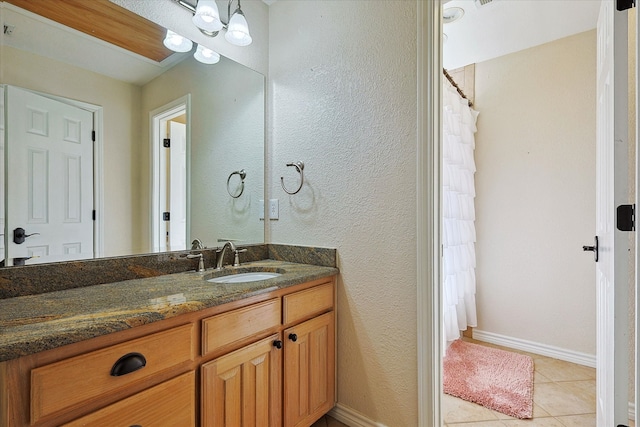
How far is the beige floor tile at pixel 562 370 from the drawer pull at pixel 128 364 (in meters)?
2.47

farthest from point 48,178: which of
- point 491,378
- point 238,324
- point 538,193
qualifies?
point 538,193

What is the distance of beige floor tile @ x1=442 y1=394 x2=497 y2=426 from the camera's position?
1.71m

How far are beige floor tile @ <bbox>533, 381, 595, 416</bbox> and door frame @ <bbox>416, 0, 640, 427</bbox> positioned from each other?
34.5 inches

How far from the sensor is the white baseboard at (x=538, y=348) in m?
2.29

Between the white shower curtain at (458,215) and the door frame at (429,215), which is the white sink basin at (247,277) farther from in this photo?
the white shower curtain at (458,215)

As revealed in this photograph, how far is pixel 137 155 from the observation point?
1462mm

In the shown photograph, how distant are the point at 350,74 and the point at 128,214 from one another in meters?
1.29

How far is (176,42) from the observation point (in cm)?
159

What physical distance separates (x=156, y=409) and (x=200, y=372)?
0.16 metres

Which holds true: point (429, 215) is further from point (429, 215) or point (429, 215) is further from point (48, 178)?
point (48, 178)

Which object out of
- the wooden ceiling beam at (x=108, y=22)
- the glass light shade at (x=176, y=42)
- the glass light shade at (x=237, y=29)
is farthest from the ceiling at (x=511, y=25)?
the wooden ceiling beam at (x=108, y=22)

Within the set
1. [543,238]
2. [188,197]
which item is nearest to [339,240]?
[188,197]
